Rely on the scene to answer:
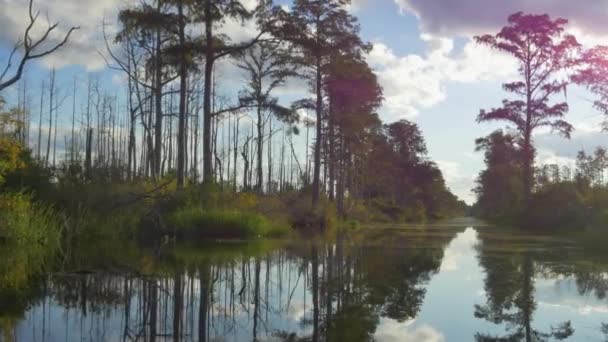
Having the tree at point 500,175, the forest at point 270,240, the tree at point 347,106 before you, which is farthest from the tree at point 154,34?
the tree at point 500,175

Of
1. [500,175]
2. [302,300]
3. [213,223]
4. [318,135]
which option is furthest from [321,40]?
[500,175]

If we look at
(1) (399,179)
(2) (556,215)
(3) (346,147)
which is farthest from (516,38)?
(1) (399,179)

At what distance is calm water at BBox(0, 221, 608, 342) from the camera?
530cm

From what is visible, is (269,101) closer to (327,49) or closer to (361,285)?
(327,49)

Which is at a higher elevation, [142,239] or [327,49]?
[327,49]

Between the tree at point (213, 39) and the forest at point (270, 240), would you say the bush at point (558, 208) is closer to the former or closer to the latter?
the forest at point (270, 240)

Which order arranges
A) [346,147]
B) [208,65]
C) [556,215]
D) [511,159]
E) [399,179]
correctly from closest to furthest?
[208,65] → [556,215] → [346,147] → [511,159] → [399,179]

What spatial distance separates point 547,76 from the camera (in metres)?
27.5

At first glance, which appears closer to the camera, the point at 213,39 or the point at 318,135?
the point at 213,39

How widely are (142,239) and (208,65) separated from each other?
6334mm

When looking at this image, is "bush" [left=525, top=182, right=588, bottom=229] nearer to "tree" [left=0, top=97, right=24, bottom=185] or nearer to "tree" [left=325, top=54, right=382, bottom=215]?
"tree" [left=325, top=54, right=382, bottom=215]

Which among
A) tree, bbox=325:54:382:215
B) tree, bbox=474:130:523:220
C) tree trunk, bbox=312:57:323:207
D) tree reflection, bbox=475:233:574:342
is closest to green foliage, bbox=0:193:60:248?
tree reflection, bbox=475:233:574:342

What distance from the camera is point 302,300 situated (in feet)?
23.4

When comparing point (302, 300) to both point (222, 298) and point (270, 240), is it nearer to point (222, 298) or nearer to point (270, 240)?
point (222, 298)
